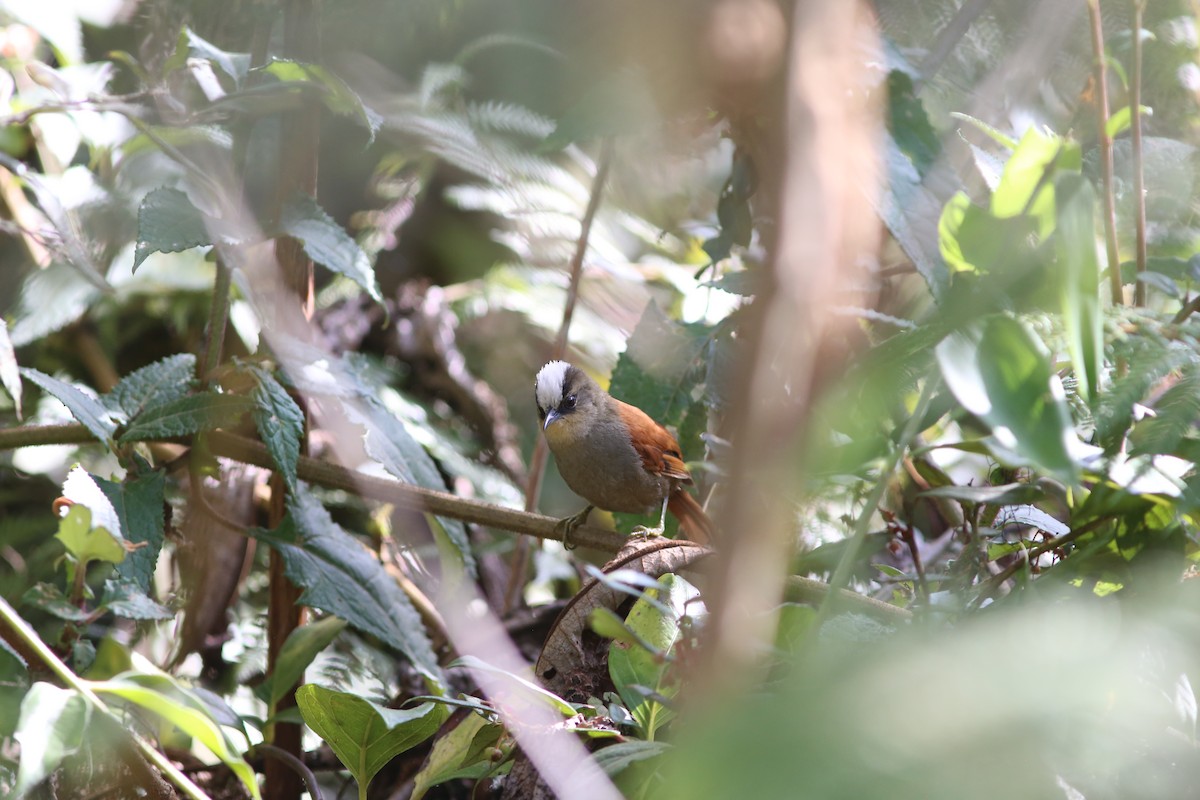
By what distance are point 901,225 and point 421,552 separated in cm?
154

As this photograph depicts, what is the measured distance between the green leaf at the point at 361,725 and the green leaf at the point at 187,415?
57cm

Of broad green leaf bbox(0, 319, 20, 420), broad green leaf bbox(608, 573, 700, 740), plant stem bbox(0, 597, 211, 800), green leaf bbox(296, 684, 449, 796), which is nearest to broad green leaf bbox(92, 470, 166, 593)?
broad green leaf bbox(0, 319, 20, 420)

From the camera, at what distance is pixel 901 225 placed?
1.54 m

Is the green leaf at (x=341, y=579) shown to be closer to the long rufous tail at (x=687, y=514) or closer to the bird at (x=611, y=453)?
the bird at (x=611, y=453)

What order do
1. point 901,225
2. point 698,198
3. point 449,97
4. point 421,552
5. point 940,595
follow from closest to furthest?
point 940,595
point 901,225
point 421,552
point 449,97
point 698,198

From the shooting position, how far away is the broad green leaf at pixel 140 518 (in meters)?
1.42

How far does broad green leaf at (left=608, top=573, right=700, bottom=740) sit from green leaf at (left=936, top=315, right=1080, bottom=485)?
1.56 feet

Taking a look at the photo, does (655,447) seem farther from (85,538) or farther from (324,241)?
(85,538)

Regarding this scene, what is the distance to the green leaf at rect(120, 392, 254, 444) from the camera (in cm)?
151

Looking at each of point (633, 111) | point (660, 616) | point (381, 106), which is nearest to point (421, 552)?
point (381, 106)

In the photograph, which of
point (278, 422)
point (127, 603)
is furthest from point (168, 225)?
point (127, 603)

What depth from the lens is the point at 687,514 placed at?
247 cm

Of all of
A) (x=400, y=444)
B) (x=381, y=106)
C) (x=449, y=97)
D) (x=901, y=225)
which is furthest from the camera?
(x=449, y=97)

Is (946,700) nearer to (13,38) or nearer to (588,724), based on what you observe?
Result: (588,724)
